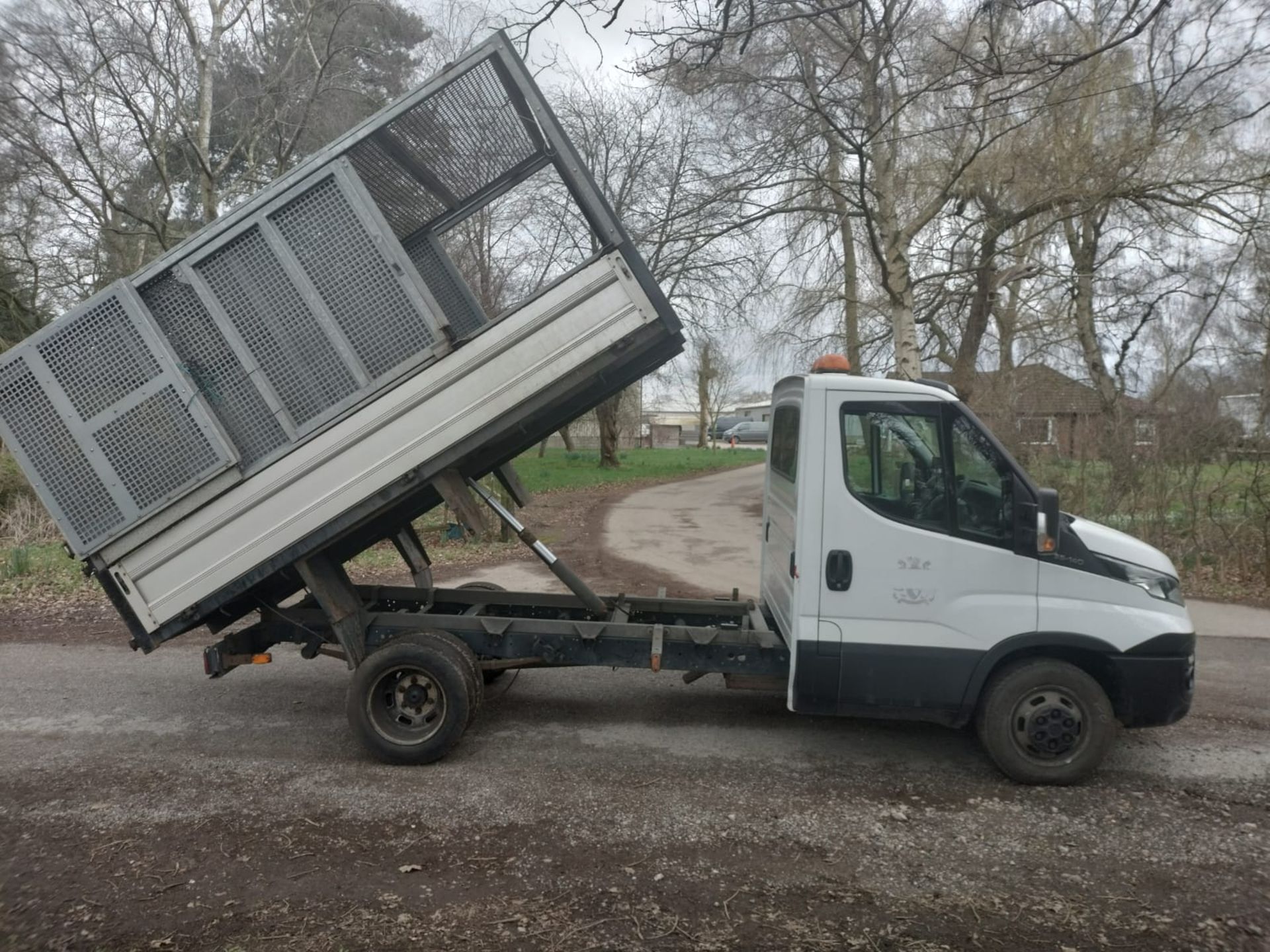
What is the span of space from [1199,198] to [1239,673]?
8.57 meters

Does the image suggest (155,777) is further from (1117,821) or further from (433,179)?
(1117,821)

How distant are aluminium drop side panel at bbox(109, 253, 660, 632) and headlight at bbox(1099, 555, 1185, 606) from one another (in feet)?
9.38

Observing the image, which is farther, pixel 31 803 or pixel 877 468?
pixel 877 468

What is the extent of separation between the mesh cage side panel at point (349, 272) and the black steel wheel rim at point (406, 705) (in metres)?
1.78

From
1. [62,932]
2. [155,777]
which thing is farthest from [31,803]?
[62,932]

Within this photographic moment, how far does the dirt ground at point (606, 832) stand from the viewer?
3379 mm

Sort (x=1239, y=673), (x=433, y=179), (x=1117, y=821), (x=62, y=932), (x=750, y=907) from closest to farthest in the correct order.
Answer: (x=62, y=932), (x=750, y=907), (x=1117, y=821), (x=433, y=179), (x=1239, y=673)

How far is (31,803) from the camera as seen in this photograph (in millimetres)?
4359

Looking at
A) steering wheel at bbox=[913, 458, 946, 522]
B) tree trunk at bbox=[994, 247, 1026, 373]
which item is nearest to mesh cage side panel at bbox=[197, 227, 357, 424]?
steering wheel at bbox=[913, 458, 946, 522]

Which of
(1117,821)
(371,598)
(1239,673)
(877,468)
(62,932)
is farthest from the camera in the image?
(1239,673)

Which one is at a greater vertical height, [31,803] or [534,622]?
[31,803]

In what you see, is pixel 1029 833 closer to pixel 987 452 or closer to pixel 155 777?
pixel 987 452

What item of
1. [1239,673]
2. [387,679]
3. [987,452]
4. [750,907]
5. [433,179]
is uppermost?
[433,179]

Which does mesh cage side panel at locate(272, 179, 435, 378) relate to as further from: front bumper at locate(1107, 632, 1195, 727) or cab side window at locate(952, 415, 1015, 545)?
front bumper at locate(1107, 632, 1195, 727)
